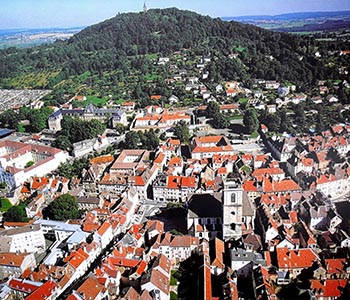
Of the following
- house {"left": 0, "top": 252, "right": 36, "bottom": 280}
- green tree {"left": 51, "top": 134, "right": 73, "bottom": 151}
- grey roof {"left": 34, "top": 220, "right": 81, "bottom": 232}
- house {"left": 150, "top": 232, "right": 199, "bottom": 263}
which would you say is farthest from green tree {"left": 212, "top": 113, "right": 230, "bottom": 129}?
house {"left": 0, "top": 252, "right": 36, "bottom": 280}

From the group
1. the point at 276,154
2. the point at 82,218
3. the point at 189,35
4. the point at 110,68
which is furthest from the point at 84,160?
the point at 189,35

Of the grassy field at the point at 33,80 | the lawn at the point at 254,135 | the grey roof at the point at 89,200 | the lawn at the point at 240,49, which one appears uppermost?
the lawn at the point at 240,49

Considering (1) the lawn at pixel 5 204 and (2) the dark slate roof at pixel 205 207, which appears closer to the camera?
(2) the dark slate roof at pixel 205 207

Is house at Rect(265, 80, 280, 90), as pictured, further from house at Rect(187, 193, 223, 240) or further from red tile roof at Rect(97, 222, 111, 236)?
red tile roof at Rect(97, 222, 111, 236)

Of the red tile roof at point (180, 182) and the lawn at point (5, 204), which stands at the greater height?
the red tile roof at point (180, 182)

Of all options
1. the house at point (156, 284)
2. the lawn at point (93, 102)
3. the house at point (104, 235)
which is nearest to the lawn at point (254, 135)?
the house at point (104, 235)

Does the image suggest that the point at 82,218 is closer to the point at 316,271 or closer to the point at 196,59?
the point at 316,271

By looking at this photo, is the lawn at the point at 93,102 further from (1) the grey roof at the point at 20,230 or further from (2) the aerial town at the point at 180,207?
(1) the grey roof at the point at 20,230

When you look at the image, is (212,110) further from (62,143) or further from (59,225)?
(59,225)
